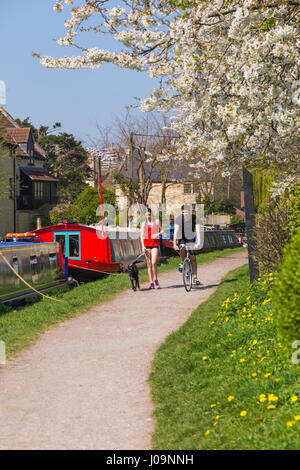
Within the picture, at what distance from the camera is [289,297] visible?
17.0 feet

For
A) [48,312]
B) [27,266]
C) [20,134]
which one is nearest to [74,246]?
[27,266]

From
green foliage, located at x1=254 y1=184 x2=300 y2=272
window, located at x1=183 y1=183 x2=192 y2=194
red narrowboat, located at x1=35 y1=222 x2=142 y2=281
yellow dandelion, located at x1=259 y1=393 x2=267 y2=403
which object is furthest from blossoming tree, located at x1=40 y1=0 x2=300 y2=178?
window, located at x1=183 y1=183 x2=192 y2=194

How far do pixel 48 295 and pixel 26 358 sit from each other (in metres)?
6.96

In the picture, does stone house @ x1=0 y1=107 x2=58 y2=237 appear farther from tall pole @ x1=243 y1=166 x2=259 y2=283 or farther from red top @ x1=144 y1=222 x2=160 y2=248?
tall pole @ x1=243 y1=166 x2=259 y2=283

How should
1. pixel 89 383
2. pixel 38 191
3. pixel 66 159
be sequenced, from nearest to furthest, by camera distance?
pixel 89 383 → pixel 38 191 → pixel 66 159

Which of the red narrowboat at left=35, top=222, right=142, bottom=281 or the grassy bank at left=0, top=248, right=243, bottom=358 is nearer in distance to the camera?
the grassy bank at left=0, top=248, right=243, bottom=358

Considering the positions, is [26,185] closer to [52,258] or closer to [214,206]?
[214,206]

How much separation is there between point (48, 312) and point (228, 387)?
6843 millimetres

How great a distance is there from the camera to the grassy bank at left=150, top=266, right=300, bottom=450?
4.96m

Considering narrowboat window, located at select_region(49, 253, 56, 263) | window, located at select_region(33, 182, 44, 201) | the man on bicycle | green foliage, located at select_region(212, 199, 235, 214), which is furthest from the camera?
window, located at select_region(33, 182, 44, 201)

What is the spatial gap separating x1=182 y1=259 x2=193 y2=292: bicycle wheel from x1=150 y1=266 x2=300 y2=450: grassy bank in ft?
16.3

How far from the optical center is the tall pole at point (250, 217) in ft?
40.9
